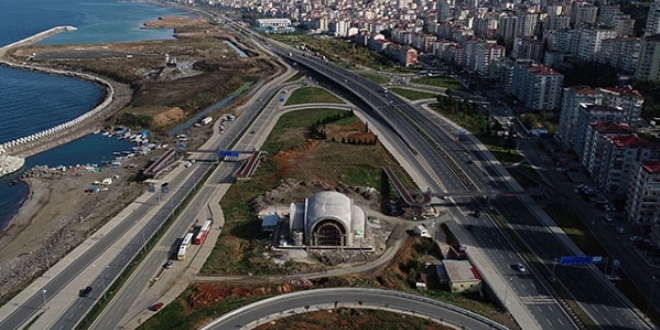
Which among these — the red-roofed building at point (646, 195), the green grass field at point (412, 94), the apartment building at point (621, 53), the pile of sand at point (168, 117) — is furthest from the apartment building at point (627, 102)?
the pile of sand at point (168, 117)

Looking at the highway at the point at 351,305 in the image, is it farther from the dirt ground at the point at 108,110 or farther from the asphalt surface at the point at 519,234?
the dirt ground at the point at 108,110

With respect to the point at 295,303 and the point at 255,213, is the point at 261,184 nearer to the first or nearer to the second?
the point at 255,213

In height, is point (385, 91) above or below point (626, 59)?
below

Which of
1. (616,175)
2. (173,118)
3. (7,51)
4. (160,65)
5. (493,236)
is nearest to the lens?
(493,236)

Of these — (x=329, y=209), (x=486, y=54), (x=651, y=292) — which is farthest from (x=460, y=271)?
(x=486, y=54)

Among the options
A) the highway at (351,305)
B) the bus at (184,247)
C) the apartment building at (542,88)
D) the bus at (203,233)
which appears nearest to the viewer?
the highway at (351,305)

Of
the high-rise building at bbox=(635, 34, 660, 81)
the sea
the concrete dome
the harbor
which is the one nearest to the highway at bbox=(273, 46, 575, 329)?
the concrete dome

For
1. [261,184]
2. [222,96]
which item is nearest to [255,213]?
[261,184]
